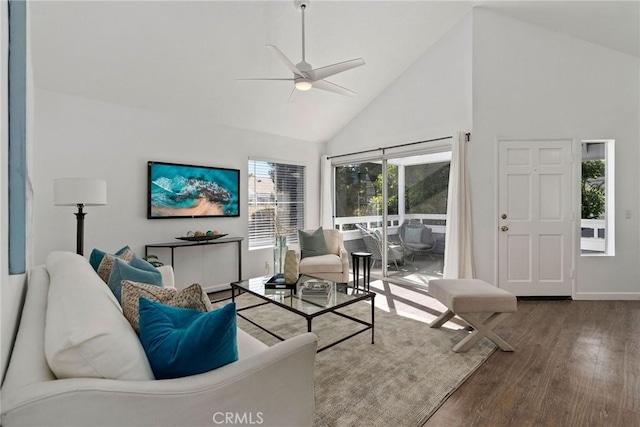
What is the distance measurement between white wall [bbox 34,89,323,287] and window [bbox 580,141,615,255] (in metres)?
4.57

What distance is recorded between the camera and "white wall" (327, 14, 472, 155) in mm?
4004

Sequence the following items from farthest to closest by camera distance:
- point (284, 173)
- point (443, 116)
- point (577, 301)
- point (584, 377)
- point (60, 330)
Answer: point (284, 173), point (443, 116), point (577, 301), point (584, 377), point (60, 330)

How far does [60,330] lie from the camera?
0.92m

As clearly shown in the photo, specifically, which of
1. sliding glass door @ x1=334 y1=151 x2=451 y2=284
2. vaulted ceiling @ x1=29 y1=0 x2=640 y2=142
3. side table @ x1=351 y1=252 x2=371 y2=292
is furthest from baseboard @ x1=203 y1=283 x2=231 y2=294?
vaulted ceiling @ x1=29 y1=0 x2=640 y2=142

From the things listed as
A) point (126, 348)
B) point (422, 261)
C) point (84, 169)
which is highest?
point (84, 169)

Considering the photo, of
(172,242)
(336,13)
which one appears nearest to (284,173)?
(172,242)

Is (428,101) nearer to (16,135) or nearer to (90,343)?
(16,135)

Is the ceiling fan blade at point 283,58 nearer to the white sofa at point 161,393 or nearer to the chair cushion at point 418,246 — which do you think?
the white sofa at point 161,393

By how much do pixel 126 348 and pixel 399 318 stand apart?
2812 millimetres

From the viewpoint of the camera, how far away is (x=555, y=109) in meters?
3.84

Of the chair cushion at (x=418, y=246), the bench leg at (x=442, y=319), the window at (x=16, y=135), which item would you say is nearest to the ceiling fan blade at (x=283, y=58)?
the window at (x=16, y=135)

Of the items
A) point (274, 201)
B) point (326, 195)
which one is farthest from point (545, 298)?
point (274, 201)

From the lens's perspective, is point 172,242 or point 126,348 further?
point 172,242

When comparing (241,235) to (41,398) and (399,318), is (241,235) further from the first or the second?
(41,398)
